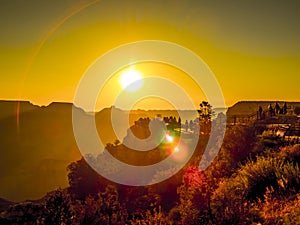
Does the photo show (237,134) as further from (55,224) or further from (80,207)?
(55,224)

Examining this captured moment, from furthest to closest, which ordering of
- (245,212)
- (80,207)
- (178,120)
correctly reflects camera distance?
(178,120), (80,207), (245,212)

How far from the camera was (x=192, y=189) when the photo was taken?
78.1 feet

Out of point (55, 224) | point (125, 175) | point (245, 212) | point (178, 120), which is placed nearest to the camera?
point (245, 212)

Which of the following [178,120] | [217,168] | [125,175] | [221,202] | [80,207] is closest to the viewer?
[221,202]

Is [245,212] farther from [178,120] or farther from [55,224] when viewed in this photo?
[178,120]

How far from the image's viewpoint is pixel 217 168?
29828 millimetres

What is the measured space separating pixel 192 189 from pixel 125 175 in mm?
59896

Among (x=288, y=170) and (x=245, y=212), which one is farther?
(x=288, y=170)

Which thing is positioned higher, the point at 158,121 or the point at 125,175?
the point at 158,121

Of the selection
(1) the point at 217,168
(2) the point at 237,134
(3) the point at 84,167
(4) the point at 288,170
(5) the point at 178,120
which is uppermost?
(5) the point at 178,120

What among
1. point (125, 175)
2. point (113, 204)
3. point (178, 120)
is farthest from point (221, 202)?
point (178, 120)

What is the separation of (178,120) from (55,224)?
98.7 m

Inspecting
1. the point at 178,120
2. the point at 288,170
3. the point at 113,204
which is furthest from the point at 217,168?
the point at 178,120

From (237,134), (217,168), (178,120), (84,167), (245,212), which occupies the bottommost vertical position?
(245,212)
